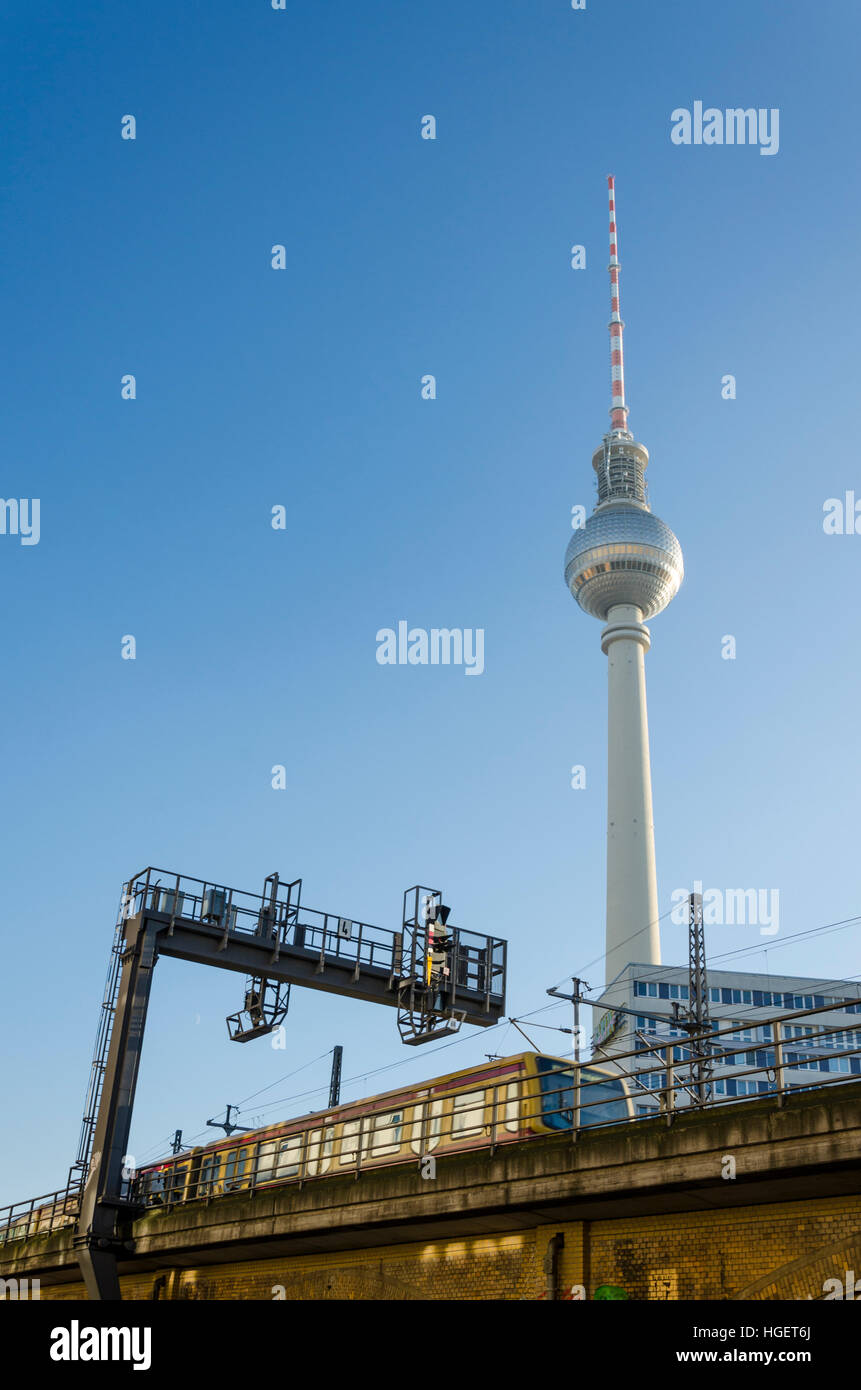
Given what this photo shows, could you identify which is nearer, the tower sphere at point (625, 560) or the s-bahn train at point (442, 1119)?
the s-bahn train at point (442, 1119)

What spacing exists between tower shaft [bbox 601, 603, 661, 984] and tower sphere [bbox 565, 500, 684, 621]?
1788 mm

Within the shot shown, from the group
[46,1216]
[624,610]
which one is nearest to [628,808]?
[624,610]

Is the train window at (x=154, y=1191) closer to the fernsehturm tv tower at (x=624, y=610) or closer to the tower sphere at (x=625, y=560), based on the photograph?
the fernsehturm tv tower at (x=624, y=610)

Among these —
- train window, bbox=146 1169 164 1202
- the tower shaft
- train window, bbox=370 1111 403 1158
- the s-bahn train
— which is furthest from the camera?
the tower shaft

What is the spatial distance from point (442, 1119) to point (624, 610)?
10736cm

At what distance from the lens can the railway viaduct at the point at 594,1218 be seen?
44.7ft

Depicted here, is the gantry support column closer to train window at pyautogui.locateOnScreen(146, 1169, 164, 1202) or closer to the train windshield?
train window at pyautogui.locateOnScreen(146, 1169, 164, 1202)

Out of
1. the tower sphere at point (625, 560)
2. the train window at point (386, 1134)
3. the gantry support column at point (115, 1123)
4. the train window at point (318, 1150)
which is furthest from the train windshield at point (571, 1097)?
the tower sphere at point (625, 560)

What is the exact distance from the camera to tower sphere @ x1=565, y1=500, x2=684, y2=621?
4916 inches

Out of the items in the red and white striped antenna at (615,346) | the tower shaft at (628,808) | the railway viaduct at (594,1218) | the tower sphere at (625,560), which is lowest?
the railway viaduct at (594,1218)

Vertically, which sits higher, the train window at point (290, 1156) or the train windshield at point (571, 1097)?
the train windshield at point (571, 1097)

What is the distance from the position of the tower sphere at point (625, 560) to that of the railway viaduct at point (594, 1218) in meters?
107

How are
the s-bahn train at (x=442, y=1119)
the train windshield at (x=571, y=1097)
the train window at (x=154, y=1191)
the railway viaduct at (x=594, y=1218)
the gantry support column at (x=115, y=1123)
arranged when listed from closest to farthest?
the railway viaduct at (x=594, y=1218) < the s-bahn train at (x=442, y=1119) < the train windshield at (x=571, y=1097) < the gantry support column at (x=115, y=1123) < the train window at (x=154, y=1191)

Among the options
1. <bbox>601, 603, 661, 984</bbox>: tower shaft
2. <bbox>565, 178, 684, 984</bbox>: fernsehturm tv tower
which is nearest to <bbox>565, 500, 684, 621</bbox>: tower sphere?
<bbox>565, 178, 684, 984</bbox>: fernsehturm tv tower
